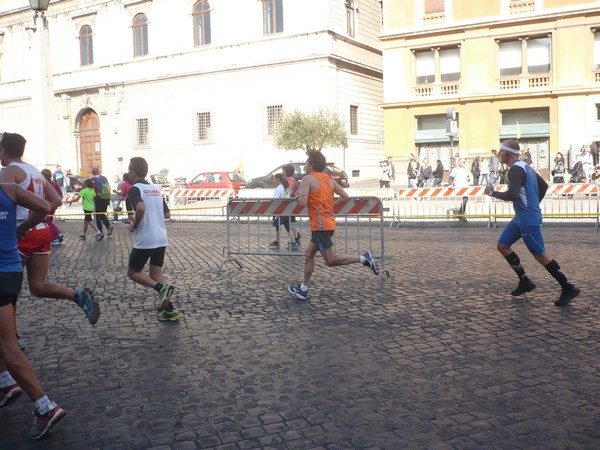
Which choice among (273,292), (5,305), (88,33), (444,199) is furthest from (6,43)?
(5,305)

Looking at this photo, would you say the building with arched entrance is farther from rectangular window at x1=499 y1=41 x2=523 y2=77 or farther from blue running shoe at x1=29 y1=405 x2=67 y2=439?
blue running shoe at x1=29 y1=405 x2=67 y2=439

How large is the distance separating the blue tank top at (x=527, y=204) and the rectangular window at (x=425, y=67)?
109 feet

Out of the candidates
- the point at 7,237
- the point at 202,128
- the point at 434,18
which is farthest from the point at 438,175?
the point at 7,237

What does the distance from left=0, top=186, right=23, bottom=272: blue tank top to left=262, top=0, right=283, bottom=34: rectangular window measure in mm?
38589

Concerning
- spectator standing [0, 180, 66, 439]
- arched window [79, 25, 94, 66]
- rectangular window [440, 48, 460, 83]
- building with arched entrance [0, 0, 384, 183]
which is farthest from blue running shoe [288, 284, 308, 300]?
arched window [79, 25, 94, 66]

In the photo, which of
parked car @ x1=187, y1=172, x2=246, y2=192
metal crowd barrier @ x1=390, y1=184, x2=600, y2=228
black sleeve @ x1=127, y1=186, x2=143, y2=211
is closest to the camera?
black sleeve @ x1=127, y1=186, x2=143, y2=211

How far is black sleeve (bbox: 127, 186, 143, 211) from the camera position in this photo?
723cm

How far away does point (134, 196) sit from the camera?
7.22 metres

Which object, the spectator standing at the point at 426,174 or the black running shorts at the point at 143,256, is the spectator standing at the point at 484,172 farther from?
the black running shorts at the point at 143,256

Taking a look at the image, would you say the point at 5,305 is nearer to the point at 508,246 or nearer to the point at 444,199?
the point at 508,246

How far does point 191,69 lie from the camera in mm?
43938

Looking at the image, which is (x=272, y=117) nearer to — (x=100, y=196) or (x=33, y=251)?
(x=100, y=196)

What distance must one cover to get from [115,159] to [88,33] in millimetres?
9258

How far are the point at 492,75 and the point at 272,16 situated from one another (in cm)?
1316
